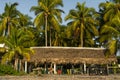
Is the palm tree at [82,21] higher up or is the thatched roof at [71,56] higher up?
the palm tree at [82,21]

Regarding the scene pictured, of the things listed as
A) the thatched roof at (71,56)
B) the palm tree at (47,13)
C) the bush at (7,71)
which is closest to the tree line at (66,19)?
the palm tree at (47,13)

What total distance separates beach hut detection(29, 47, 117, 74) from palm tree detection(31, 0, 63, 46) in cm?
692

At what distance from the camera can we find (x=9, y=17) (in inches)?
1993

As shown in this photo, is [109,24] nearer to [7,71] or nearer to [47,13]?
[47,13]

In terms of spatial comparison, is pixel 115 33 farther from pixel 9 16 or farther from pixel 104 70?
pixel 9 16

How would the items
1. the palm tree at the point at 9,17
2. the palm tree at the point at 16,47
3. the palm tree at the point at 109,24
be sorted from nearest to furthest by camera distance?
1. the palm tree at the point at 16,47
2. the palm tree at the point at 109,24
3. the palm tree at the point at 9,17

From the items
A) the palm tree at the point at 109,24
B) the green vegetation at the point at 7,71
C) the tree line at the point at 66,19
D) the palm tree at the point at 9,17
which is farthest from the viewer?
the palm tree at the point at 9,17

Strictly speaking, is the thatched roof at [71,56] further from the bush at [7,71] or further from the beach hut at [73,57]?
the bush at [7,71]

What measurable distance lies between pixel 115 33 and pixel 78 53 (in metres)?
5.77

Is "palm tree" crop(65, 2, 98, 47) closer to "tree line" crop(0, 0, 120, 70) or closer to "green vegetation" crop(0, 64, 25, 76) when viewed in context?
"tree line" crop(0, 0, 120, 70)

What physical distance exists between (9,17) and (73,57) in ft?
51.9

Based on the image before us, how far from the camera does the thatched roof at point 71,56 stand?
130 feet

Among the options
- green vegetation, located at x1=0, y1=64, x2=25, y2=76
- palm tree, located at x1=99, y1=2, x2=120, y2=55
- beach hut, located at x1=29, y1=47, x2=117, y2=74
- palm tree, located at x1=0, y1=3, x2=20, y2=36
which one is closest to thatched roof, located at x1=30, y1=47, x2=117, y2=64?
beach hut, located at x1=29, y1=47, x2=117, y2=74

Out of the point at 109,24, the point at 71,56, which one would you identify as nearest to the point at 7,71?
the point at 71,56
